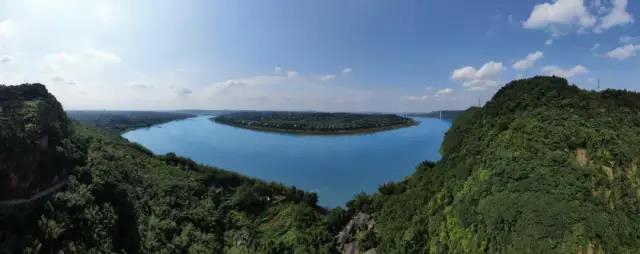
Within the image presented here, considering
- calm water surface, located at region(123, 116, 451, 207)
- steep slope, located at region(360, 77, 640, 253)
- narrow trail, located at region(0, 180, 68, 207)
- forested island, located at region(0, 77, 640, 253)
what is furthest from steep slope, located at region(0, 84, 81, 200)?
calm water surface, located at region(123, 116, 451, 207)

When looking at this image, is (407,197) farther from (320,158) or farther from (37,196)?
(320,158)

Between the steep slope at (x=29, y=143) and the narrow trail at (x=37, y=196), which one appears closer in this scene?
the narrow trail at (x=37, y=196)

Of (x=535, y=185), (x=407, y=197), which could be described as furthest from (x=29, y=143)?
(x=535, y=185)

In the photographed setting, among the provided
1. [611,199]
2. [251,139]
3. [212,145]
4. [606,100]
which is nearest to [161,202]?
[611,199]

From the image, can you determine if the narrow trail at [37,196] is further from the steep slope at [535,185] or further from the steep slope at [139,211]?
the steep slope at [535,185]

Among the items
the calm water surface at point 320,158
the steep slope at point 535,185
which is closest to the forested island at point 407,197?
the steep slope at point 535,185
